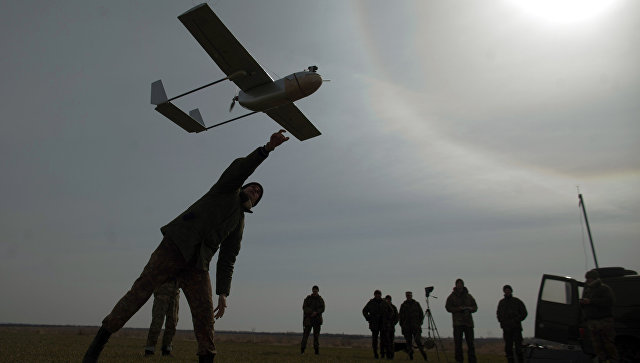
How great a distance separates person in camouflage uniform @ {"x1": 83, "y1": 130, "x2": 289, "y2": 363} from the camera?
3.25 metres

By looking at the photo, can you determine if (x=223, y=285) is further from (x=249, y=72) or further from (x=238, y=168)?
(x=249, y=72)

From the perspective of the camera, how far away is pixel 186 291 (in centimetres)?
345

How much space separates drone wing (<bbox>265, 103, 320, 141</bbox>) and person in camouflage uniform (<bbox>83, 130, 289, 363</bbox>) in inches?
453

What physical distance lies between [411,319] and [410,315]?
0.15 metres

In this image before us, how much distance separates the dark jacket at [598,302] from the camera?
769 cm

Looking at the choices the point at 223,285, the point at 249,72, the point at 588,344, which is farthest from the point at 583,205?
the point at 223,285

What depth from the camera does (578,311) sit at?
8.35 metres

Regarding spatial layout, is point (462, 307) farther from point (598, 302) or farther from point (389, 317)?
point (598, 302)

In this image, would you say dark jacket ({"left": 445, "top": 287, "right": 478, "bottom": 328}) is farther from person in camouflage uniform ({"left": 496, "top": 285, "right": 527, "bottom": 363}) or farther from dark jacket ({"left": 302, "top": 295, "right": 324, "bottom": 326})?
dark jacket ({"left": 302, "top": 295, "right": 324, "bottom": 326})

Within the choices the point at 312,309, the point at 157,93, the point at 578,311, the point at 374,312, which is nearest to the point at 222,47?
the point at 157,93

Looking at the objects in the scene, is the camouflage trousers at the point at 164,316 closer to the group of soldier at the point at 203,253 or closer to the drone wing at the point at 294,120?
the group of soldier at the point at 203,253

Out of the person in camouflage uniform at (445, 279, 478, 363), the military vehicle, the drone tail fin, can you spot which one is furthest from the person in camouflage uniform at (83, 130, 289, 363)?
the drone tail fin

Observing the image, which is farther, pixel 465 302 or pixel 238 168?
pixel 465 302

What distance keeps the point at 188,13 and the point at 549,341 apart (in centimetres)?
1173
